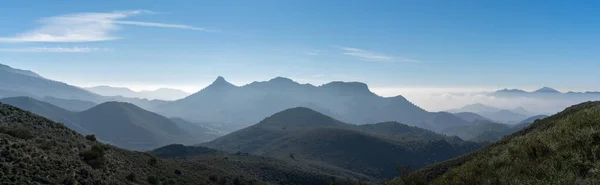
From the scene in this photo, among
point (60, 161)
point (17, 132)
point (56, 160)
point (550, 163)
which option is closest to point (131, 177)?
point (60, 161)

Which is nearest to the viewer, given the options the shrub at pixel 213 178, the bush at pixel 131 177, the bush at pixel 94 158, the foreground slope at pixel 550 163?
the foreground slope at pixel 550 163

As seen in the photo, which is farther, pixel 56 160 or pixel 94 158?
pixel 94 158

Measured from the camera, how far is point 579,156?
13.9 metres

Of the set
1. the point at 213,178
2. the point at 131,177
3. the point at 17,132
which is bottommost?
the point at 213,178

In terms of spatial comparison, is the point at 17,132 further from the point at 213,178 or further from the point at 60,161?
the point at 213,178

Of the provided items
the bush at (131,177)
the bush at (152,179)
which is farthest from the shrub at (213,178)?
the bush at (131,177)

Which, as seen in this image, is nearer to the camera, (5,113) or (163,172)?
(5,113)

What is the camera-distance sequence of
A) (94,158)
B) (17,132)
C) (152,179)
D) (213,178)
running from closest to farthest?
1. (17,132)
2. (94,158)
3. (152,179)
4. (213,178)

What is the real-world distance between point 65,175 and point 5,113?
66.2 ft

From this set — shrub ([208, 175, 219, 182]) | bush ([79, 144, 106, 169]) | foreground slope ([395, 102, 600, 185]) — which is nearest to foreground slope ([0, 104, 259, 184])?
bush ([79, 144, 106, 169])

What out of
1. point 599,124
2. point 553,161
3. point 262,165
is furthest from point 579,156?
point 262,165

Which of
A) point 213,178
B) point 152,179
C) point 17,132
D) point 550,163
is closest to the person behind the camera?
point 550,163

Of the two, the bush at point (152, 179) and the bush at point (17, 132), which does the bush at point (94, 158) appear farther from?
the bush at point (152, 179)

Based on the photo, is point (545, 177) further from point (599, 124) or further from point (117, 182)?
point (117, 182)
